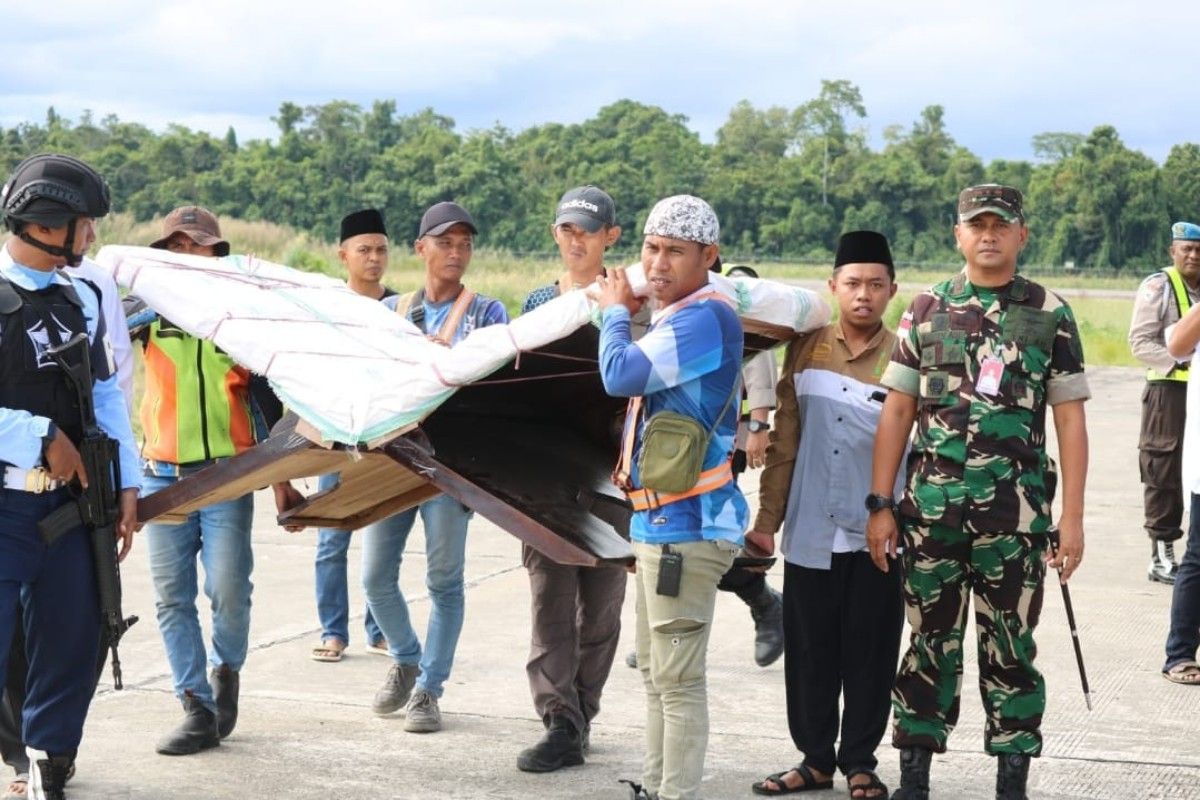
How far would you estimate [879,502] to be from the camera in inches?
210

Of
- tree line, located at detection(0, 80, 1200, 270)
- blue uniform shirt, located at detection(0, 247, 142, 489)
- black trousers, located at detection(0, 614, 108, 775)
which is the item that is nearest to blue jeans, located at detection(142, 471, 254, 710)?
black trousers, located at detection(0, 614, 108, 775)

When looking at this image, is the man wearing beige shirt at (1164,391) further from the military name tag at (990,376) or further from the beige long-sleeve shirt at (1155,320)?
the military name tag at (990,376)

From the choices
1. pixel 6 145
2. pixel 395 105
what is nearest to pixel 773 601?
pixel 6 145

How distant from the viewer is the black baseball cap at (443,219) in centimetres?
655

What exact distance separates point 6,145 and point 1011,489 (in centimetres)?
6779

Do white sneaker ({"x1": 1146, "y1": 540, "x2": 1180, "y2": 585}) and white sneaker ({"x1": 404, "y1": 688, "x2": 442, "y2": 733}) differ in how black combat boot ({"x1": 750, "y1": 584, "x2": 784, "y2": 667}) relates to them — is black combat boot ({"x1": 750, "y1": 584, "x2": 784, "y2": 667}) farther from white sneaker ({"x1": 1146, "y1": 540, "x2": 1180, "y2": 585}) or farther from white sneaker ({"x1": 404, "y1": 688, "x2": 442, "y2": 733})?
white sneaker ({"x1": 1146, "y1": 540, "x2": 1180, "y2": 585})

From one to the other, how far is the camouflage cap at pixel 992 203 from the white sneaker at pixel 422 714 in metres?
2.75

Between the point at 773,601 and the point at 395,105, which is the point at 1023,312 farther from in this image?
the point at 395,105

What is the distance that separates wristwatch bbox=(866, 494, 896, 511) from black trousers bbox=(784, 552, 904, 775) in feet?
0.95

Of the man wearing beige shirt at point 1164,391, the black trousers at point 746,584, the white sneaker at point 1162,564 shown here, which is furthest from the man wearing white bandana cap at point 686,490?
the white sneaker at point 1162,564

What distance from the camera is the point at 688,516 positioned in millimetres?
4906

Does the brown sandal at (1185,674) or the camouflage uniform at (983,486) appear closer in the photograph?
the camouflage uniform at (983,486)

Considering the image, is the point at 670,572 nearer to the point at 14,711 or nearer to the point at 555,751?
the point at 555,751

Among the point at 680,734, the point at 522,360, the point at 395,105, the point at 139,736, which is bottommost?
the point at 139,736
